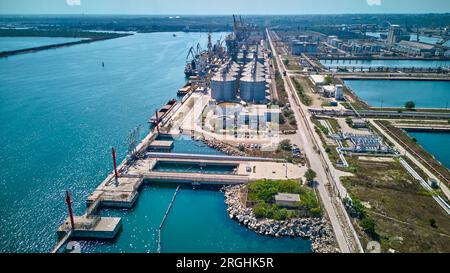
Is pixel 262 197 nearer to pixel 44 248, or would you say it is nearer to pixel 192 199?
pixel 192 199

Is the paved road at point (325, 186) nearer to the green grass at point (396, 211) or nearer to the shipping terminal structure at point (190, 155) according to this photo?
the green grass at point (396, 211)

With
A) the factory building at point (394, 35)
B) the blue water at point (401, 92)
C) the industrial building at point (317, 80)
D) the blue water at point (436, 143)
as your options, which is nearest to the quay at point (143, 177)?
the blue water at point (436, 143)

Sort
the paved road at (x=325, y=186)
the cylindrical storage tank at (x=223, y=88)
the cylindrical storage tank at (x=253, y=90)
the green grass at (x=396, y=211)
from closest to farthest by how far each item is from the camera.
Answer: the green grass at (x=396, y=211)
the paved road at (x=325, y=186)
the cylindrical storage tank at (x=223, y=88)
the cylindrical storage tank at (x=253, y=90)

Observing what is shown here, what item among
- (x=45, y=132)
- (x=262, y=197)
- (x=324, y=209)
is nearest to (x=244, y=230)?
(x=262, y=197)

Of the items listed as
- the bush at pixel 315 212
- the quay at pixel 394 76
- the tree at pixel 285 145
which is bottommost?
the bush at pixel 315 212

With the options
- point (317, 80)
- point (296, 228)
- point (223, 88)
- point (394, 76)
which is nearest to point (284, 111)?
point (223, 88)
